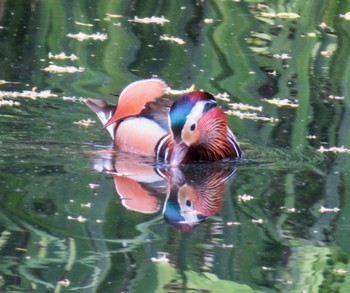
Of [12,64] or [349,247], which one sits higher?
[349,247]

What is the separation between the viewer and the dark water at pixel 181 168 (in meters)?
5.50

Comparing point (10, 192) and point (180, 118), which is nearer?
point (10, 192)

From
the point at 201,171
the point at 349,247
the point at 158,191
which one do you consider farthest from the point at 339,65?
the point at 349,247

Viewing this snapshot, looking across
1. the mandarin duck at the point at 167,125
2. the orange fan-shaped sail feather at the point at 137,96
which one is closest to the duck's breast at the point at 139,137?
the mandarin duck at the point at 167,125

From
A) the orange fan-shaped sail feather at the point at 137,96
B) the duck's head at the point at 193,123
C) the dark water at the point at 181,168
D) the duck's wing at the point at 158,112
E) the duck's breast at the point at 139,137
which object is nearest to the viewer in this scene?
the dark water at the point at 181,168

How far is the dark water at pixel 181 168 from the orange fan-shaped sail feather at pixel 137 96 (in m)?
0.24

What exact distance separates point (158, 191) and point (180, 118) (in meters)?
0.89

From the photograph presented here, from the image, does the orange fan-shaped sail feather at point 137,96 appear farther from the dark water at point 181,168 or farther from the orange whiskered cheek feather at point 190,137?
the orange whiskered cheek feather at point 190,137

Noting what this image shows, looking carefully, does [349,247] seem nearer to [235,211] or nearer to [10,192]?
[235,211]

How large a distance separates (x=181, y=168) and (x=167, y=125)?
1.63ft

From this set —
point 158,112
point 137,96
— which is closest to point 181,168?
point 158,112

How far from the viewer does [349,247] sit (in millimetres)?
5961

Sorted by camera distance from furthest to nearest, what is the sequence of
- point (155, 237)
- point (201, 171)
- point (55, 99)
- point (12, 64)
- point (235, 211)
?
point (12, 64)
point (55, 99)
point (201, 171)
point (235, 211)
point (155, 237)

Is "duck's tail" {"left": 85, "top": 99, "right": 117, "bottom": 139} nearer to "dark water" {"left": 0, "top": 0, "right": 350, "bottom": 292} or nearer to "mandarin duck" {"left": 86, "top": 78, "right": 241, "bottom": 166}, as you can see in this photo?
"mandarin duck" {"left": 86, "top": 78, "right": 241, "bottom": 166}
